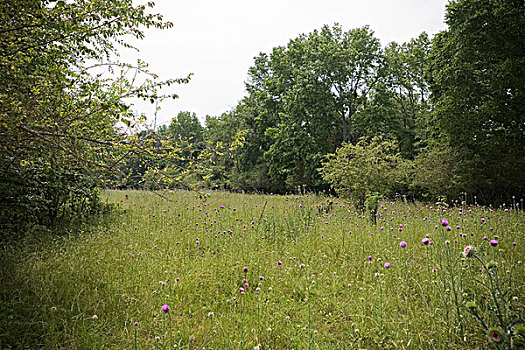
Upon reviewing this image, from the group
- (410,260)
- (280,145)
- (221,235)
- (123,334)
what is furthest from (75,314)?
(280,145)

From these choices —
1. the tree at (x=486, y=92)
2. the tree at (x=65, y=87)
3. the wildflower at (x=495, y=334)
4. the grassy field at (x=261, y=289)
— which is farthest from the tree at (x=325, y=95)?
the wildflower at (x=495, y=334)

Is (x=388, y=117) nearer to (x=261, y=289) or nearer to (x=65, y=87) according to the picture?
(x=261, y=289)

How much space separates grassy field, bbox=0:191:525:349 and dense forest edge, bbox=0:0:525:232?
0.84 meters

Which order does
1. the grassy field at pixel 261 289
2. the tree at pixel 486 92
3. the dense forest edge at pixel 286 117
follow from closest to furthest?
the grassy field at pixel 261 289, the dense forest edge at pixel 286 117, the tree at pixel 486 92

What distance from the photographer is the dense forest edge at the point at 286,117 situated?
8.70 feet

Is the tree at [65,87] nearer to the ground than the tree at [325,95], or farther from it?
nearer to the ground

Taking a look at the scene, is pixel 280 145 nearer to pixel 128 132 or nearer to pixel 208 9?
pixel 208 9

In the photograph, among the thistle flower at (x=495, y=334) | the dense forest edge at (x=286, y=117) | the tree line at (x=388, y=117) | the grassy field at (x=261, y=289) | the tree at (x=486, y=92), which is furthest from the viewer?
the tree at (x=486, y=92)

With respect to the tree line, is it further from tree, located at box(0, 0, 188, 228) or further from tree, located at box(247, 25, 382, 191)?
tree, located at box(0, 0, 188, 228)

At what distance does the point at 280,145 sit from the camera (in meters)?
22.2

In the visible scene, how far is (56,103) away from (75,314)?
7.05ft

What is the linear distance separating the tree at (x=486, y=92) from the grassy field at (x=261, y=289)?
8.01 m

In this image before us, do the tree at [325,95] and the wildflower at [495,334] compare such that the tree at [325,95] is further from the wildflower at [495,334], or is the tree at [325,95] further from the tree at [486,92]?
the wildflower at [495,334]

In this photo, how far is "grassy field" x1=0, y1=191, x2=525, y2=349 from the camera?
224 centimetres
